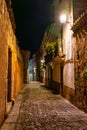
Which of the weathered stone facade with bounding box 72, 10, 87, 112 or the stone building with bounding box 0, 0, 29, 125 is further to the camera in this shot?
the weathered stone facade with bounding box 72, 10, 87, 112

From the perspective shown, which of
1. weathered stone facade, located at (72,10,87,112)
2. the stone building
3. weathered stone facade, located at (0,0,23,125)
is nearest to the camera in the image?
weathered stone facade, located at (0,0,23,125)

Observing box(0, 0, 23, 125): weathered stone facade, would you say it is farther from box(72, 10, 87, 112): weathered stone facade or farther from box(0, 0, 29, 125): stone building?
box(72, 10, 87, 112): weathered stone facade

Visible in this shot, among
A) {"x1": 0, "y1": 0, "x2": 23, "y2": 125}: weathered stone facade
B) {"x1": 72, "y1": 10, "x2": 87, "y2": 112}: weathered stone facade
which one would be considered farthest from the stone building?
{"x1": 72, "y1": 10, "x2": 87, "y2": 112}: weathered stone facade

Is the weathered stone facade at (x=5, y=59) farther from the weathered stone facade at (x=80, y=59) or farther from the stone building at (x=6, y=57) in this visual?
the weathered stone facade at (x=80, y=59)

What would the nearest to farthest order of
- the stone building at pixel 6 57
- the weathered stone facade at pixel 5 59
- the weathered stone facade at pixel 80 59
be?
1. the weathered stone facade at pixel 5 59
2. the stone building at pixel 6 57
3. the weathered stone facade at pixel 80 59

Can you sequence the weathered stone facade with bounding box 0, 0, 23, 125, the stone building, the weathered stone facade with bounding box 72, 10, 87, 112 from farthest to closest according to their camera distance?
1. the weathered stone facade with bounding box 72, 10, 87, 112
2. the stone building
3. the weathered stone facade with bounding box 0, 0, 23, 125

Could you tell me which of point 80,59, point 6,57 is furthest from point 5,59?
point 80,59

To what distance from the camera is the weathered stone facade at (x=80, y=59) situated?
10820 mm

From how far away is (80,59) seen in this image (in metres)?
11.9

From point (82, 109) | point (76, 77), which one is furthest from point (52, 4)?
point (82, 109)

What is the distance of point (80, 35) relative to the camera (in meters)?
11.8

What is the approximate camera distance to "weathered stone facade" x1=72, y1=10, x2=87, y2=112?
10820mm

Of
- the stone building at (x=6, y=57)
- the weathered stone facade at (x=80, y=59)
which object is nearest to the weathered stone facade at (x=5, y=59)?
the stone building at (x=6, y=57)

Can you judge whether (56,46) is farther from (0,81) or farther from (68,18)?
(0,81)
